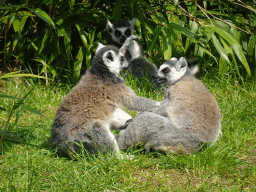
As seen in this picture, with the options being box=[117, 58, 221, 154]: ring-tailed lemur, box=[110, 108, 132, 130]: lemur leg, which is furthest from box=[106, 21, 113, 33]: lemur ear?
box=[117, 58, 221, 154]: ring-tailed lemur

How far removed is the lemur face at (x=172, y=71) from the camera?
13.2 feet

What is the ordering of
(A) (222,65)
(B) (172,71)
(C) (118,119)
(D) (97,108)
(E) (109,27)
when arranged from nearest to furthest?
(D) (97,108) → (C) (118,119) → (B) (172,71) → (A) (222,65) → (E) (109,27)

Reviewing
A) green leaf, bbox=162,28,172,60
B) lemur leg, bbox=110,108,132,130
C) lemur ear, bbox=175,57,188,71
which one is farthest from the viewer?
lemur ear, bbox=175,57,188,71

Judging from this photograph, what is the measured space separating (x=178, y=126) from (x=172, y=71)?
→ 4.16ft

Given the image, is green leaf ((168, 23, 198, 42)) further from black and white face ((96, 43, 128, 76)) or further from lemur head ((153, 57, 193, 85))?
black and white face ((96, 43, 128, 76))

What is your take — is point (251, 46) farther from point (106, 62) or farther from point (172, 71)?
point (106, 62)

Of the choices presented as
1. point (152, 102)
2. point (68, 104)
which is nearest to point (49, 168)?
point (68, 104)

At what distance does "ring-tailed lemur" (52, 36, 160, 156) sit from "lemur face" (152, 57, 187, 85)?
2.24 feet

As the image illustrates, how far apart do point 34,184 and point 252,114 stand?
3.11m

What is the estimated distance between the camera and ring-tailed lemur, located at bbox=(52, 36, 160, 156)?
3.05m

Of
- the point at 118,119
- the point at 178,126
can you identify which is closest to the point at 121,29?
the point at 118,119

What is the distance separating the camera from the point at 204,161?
2775 millimetres

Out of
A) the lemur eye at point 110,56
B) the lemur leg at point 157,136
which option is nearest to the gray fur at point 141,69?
the lemur eye at point 110,56

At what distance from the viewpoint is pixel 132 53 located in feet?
19.0
